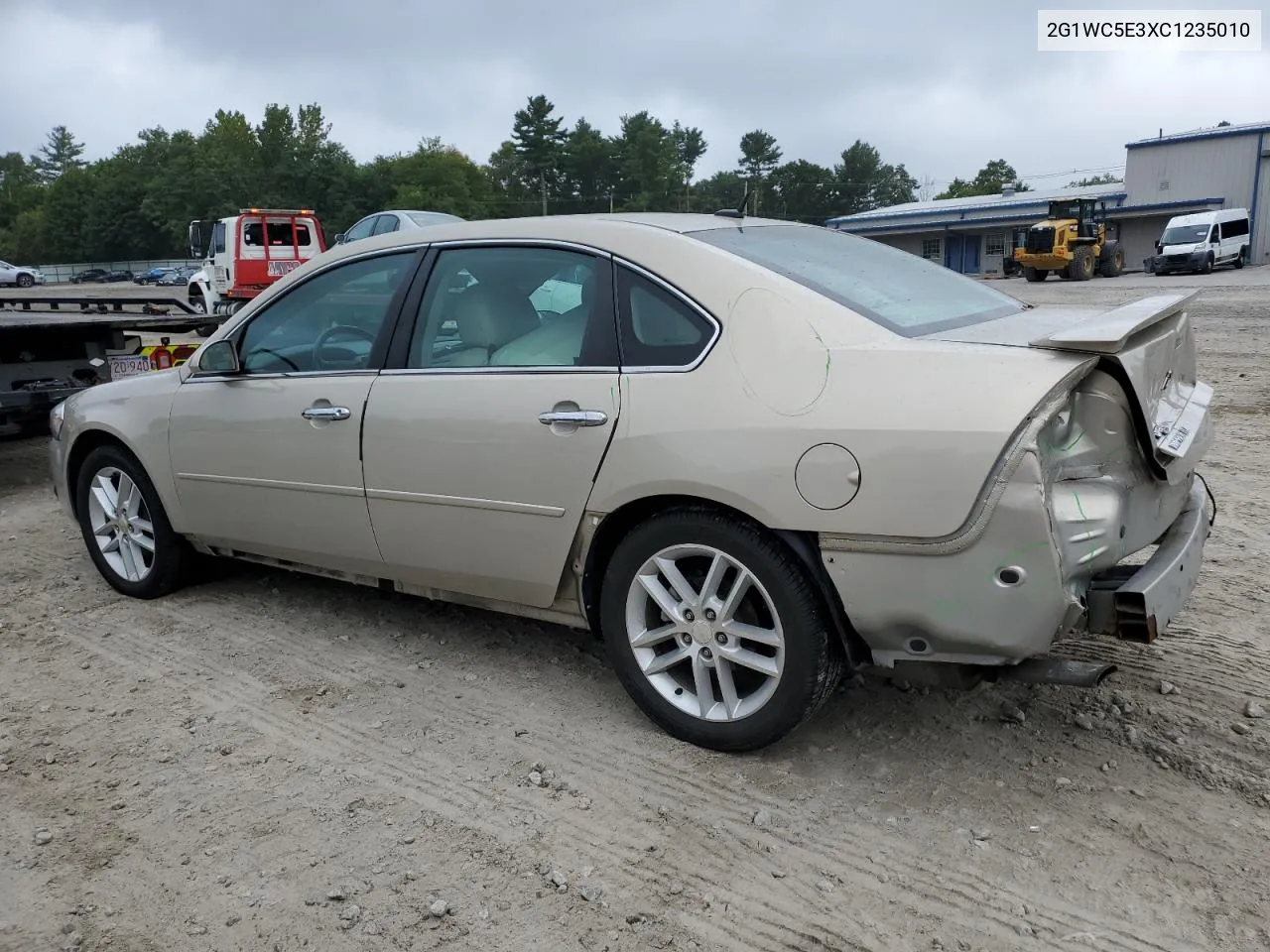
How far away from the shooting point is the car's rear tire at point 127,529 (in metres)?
4.68

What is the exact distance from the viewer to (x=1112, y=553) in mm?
2771

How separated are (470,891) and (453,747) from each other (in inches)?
30.0

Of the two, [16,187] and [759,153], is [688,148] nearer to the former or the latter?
[759,153]

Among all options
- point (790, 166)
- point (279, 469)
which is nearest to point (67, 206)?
point (790, 166)

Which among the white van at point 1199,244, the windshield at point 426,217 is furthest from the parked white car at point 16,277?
the white van at point 1199,244

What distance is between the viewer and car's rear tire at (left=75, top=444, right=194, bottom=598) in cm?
468

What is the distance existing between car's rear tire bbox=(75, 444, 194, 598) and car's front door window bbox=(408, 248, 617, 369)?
71.1 inches

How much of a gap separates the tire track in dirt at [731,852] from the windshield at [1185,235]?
36611mm

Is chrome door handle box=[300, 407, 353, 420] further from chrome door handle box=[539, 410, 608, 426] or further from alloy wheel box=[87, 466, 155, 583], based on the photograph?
alloy wheel box=[87, 466, 155, 583]

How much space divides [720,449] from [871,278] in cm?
95

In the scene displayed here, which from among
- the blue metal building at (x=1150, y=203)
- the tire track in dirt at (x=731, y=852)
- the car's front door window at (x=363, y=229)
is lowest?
the tire track in dirt at (x=731, y=852)

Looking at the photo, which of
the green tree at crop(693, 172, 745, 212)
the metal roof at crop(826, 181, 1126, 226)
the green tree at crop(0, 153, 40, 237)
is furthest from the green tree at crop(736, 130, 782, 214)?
the green tree at crop(0, 153, 40, 237)

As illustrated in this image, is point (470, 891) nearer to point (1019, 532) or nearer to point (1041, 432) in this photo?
point (1019, 532)

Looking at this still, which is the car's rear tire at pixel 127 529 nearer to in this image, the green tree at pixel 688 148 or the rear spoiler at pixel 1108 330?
the rear spoiler at pixel 1108 330
